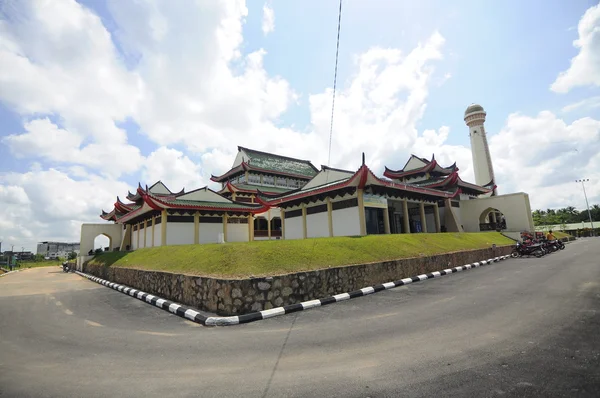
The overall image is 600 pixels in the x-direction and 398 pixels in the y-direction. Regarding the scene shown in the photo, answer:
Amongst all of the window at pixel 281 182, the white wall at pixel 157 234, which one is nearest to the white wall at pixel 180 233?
the white wall at pixel 157 234

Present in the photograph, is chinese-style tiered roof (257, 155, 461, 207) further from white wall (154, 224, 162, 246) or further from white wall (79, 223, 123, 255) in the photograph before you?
white wall (79, 223, 123, 255)

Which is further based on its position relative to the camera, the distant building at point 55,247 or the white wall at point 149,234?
the distant building at point 55,247

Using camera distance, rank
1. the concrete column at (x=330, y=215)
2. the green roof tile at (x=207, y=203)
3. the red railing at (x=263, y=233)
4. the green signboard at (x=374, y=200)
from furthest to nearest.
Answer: the red railing at (x=263, y=233) → the green roof tile at (x=207, y=203) → the concrete column at (x=330, y=215) → the green signboard at (x=374, y=200)

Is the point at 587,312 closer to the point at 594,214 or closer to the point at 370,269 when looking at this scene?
the point at 370,269

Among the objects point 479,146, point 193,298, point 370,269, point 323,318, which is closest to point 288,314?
point 323,318

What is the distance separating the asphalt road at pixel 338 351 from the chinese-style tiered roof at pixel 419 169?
25.1m

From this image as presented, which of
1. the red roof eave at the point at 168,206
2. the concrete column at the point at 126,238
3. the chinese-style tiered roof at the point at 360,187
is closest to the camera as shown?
the chinese-style tiered roof at the point at 360,187

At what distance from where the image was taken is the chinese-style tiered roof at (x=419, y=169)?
106ft

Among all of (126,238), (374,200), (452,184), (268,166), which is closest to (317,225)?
(374,200)

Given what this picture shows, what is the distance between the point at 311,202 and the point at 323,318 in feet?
53.5

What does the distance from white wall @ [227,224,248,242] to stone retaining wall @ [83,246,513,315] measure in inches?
461

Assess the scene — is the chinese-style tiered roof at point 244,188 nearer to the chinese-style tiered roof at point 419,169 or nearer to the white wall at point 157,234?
the white wall at point 157,234

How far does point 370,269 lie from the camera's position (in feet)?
36.3

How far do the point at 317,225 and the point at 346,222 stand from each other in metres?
3.08
